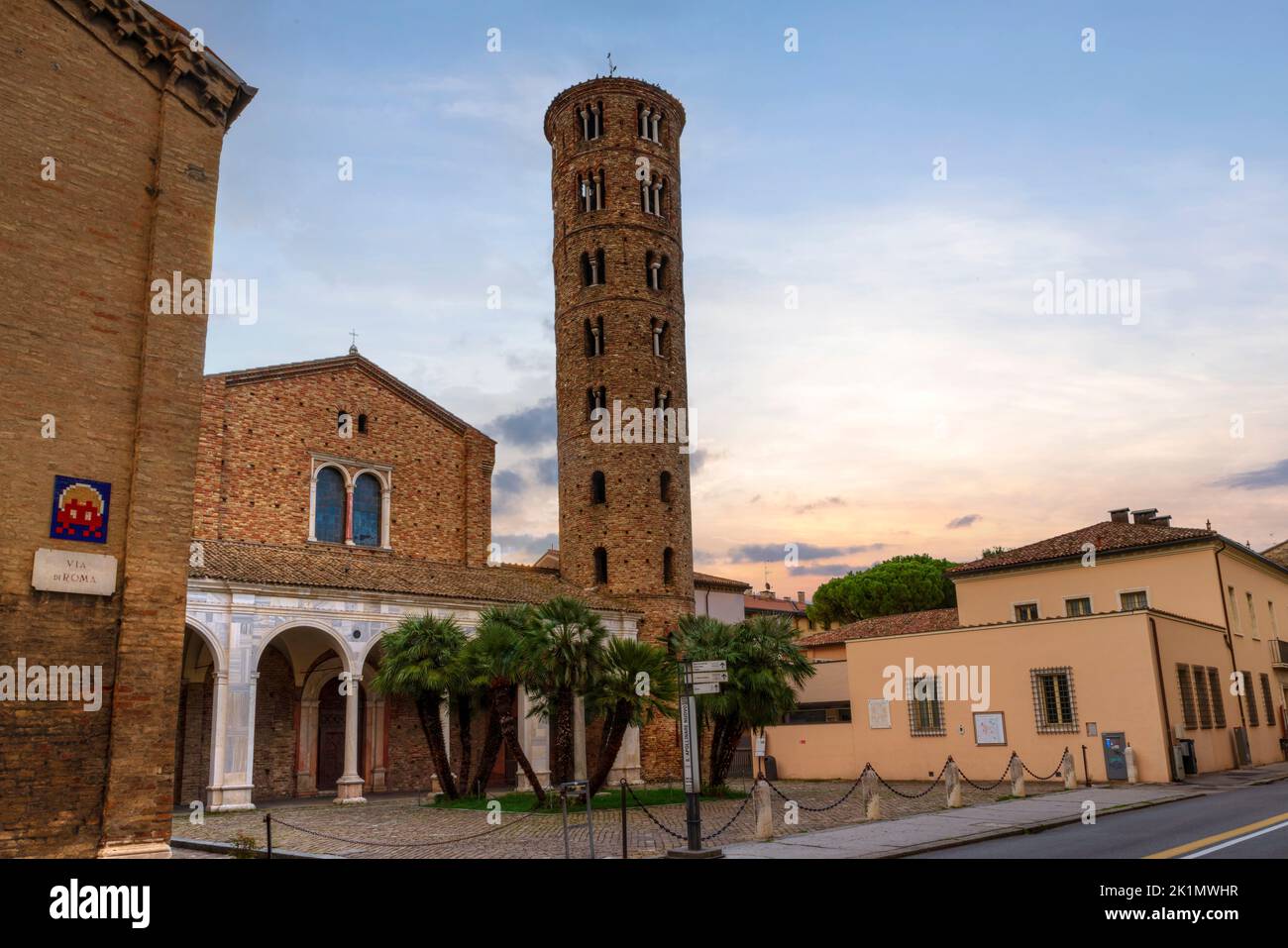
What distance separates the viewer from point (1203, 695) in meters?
27.5

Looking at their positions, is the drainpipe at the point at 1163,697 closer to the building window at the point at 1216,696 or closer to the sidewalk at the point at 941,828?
the sidewalk at the point at 941,828

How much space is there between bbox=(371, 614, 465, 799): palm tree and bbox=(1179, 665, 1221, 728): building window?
19208 mm

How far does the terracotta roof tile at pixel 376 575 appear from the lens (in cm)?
2600

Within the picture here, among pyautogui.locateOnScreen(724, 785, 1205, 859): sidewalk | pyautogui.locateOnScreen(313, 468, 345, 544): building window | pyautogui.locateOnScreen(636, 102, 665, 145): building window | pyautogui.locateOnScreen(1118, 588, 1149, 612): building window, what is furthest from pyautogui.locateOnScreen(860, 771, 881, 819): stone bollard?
pyautogui.locateOnScreen(636, 102, 665, 145): building window

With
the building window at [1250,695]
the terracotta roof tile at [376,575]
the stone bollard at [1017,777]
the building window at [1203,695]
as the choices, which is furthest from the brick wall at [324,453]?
the building window at [1250,695]

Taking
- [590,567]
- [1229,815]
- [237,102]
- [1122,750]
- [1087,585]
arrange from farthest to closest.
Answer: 1. [590,567]
2. [1087,585]
3. [1122,750]
4. [1229,815]
5. [237,102]

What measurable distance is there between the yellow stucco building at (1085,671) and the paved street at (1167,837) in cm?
678

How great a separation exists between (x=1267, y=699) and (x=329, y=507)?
30593mm

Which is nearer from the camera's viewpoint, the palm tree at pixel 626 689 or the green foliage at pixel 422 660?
the palm tree at pixel 626 689

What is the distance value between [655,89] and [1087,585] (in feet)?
79.2
